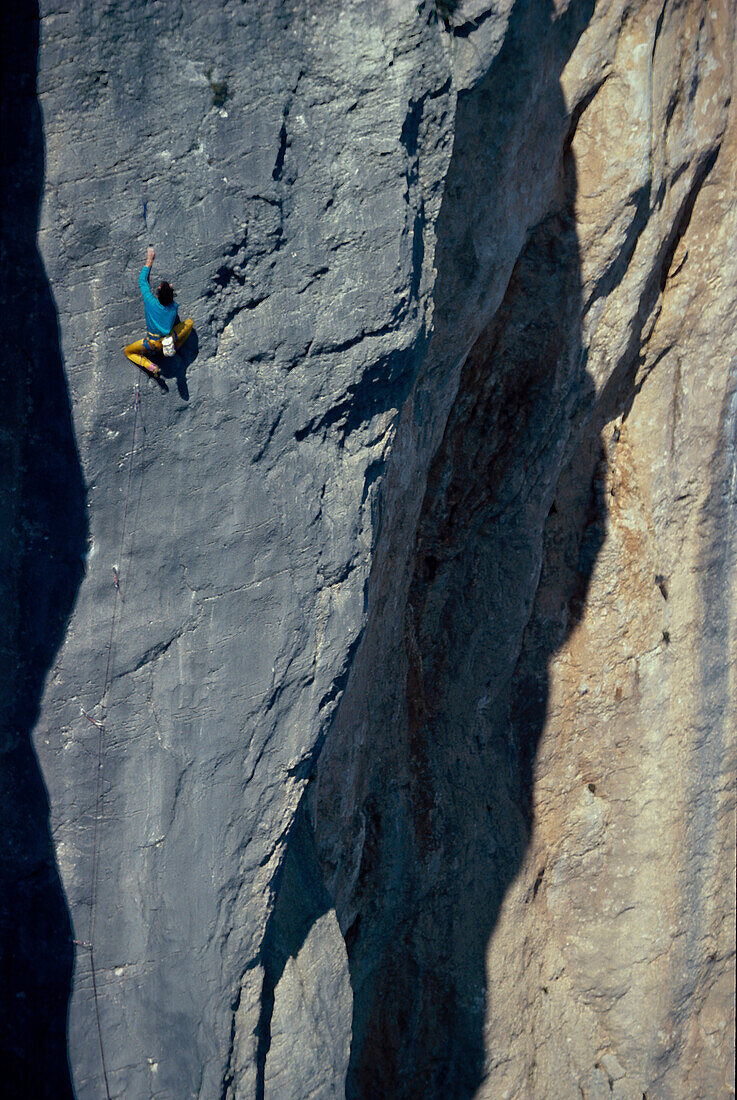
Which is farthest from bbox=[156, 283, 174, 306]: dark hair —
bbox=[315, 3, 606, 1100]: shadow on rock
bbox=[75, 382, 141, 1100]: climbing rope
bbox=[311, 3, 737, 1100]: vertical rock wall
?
bbox=[315, 3, 606, 1100]: shadow on rock

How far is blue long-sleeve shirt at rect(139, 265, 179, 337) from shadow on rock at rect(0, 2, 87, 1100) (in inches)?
13.7

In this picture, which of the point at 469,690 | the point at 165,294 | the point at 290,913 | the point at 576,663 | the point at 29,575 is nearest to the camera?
the point at 165,294

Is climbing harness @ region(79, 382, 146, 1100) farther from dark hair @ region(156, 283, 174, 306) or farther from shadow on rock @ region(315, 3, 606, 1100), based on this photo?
shadow on rock @ region(315, 3, 606, 1100)

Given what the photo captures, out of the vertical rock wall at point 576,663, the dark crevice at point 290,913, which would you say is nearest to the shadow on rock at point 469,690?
the vertical rock wall at point 576,663

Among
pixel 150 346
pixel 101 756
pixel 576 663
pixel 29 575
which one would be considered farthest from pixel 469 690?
pixel 150 346

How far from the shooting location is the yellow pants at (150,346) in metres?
3.31

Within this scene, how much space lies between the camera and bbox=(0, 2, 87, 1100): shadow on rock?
10.7 feet

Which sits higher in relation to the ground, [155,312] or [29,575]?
[155,312]

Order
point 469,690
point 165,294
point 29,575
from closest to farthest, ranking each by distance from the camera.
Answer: point 165,294 < point 29,575 < point 469,690

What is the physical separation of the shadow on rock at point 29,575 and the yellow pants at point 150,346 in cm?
27

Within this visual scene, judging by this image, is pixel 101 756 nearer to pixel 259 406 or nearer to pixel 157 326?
pixel 259 406

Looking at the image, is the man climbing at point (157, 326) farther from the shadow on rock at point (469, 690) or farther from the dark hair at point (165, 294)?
the shadow on rock at point (469, 690)

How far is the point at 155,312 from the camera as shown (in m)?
3.29

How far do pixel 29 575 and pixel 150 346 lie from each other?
969 mm
